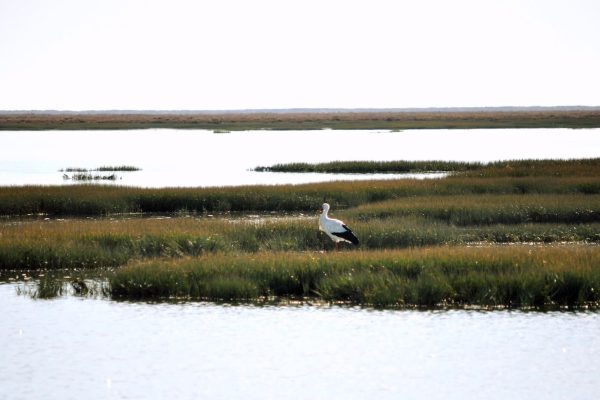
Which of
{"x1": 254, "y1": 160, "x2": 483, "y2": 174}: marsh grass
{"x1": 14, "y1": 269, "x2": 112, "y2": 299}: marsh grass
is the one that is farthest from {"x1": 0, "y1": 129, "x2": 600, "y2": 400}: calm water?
{"x1": 254, "y1": 160, "x2": 483, "y2": 174}: marsh grass

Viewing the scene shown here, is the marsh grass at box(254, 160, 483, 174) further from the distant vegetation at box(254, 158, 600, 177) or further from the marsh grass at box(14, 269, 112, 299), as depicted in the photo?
the marsh grass at box(14, 269, 112, 299)

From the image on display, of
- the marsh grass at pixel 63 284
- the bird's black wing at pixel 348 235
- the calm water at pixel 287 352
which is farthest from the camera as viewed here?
the bird's black wing at pixel 348 235

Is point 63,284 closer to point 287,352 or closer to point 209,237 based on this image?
point 209,237

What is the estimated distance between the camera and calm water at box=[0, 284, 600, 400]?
15547mm

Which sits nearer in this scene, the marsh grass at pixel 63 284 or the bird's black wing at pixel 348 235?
the marsh grass at pixel 63 284

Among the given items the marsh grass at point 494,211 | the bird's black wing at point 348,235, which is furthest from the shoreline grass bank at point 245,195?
the bird's black wing at point 348,235

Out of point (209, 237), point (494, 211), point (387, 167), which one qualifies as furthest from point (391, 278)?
point (387, 167)

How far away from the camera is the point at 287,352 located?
17766 millimetres

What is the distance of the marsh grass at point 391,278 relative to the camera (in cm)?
2120

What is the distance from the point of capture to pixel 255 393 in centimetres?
1540

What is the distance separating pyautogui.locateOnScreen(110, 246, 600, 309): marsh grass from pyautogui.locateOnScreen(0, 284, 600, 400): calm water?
0.74m

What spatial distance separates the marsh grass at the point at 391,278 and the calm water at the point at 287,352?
2.42ft

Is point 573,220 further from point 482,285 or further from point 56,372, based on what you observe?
point 56,372

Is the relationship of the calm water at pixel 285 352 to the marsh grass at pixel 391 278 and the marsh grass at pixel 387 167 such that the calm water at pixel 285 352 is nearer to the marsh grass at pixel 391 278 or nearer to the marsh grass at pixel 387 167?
the marsh grass at pixel 391 278
